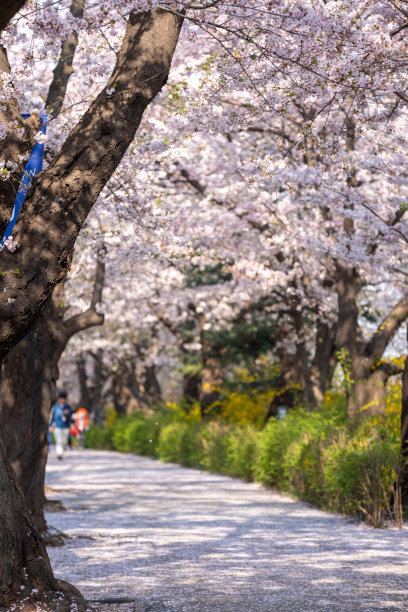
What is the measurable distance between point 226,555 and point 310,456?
541 cm

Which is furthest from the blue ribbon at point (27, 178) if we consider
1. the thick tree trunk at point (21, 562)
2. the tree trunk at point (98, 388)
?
the tree trunk at point (98, 388)

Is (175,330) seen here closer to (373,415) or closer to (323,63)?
(373,415)

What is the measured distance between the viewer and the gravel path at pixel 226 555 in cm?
675

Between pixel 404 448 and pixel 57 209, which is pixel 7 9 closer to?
pixel 57 209

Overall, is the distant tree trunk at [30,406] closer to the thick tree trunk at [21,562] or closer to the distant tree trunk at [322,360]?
the thick tree trunk at [21,562]

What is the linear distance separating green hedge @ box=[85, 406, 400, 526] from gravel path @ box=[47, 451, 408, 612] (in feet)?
1.33

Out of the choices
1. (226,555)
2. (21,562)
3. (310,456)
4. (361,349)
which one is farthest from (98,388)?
(21,562)

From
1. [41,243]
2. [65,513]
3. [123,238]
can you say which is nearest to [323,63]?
[41,243]

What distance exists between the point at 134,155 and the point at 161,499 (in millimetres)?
7344

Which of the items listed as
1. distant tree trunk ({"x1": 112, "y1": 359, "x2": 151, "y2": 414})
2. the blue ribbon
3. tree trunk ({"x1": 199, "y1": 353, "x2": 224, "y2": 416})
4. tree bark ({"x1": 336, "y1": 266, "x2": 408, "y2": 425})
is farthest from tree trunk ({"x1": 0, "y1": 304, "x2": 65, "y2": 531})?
distant tree trunk ({"x1": 112, "y1": 359, "x2": 151, "y2": 414})

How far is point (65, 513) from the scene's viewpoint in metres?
14.3

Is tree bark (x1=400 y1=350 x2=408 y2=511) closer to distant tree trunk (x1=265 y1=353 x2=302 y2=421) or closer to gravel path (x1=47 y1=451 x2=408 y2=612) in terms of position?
gravel path (x1=47 y1=451 x2=408 y2=612)

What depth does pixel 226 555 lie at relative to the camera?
9172mm

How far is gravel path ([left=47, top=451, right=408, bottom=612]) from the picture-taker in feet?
22.1
